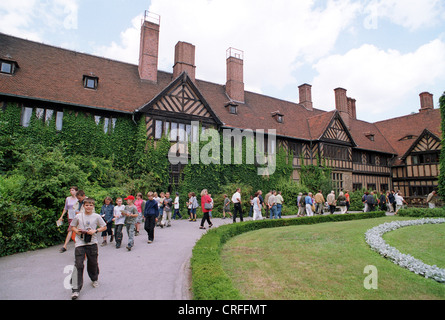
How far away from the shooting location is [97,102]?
17328 mm

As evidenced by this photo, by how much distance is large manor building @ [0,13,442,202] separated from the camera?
1681 centimetres

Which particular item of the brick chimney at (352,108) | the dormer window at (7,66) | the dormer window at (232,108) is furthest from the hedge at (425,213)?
the dormer window at (7,66)

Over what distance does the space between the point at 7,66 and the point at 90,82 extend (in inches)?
169

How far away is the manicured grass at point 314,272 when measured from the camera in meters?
5.07

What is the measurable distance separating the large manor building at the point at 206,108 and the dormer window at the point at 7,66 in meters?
0.05

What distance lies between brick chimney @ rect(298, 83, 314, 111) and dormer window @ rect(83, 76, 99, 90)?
22.0 m

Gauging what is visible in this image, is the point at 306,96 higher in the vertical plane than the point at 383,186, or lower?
higher

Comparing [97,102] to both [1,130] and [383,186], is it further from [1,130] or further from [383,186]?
[383,186]

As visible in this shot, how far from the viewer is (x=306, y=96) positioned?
31.8 metres

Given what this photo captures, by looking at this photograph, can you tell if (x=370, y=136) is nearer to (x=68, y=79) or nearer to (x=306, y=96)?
(x=306, y=96)

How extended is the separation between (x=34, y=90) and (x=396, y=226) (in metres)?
19.8

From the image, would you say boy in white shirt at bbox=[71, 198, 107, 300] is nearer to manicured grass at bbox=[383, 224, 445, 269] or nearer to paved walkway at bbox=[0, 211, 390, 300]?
paved walkway at bbox=[0, 211, 390, 300]
